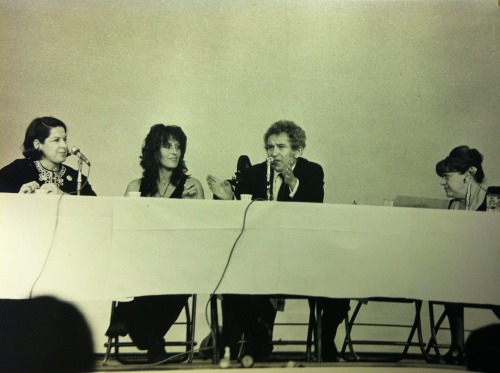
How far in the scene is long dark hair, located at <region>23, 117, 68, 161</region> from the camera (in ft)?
8.39

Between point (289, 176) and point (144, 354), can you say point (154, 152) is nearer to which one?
point (289, 176)

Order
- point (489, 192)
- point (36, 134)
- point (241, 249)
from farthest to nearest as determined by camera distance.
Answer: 1. point (489, 192)
2. point (36, 134)
3. point (241, 249)

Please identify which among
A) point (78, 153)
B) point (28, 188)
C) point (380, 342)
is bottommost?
point (380, 342)

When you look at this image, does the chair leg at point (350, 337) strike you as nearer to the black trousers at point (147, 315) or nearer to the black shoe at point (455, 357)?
the black shoe at point (455, 357)

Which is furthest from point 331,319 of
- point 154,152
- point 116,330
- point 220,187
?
point 154,152

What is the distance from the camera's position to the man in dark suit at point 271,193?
8.19ft

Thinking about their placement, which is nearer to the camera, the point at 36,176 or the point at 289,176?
the point at 36,176

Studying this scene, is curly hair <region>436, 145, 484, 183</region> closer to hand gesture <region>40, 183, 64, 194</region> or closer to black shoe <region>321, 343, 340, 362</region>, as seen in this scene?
black shoe <region>321, 343, 340, 362</region>

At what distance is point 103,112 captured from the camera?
2.59 metres

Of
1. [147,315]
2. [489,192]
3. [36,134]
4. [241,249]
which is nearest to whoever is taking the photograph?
[241,249]

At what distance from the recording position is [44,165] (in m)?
2.55

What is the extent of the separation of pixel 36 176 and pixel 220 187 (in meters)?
1.07

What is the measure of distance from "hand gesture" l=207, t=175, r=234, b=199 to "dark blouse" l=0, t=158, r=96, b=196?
0.69 meters

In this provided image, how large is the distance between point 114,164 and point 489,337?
2.45m
